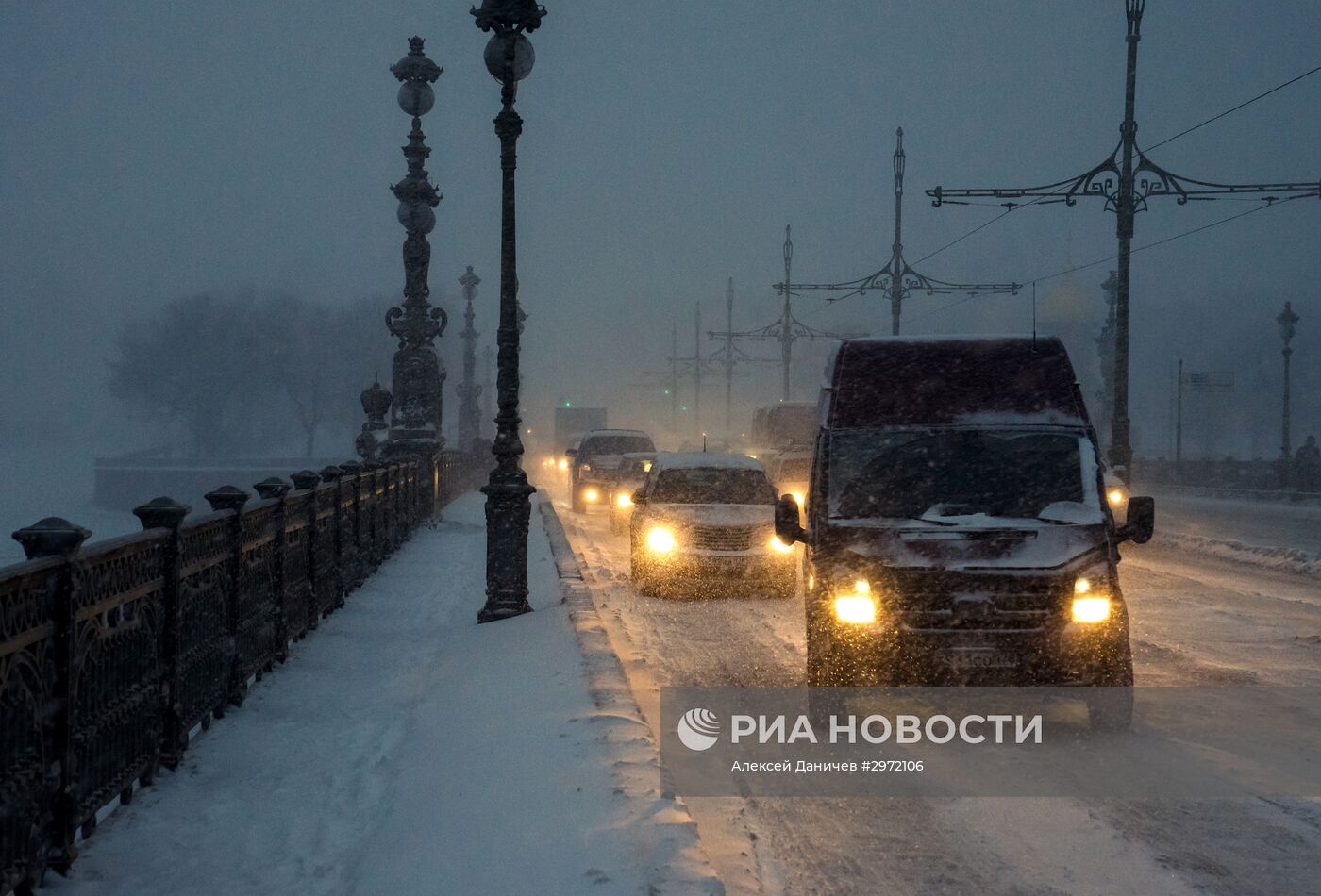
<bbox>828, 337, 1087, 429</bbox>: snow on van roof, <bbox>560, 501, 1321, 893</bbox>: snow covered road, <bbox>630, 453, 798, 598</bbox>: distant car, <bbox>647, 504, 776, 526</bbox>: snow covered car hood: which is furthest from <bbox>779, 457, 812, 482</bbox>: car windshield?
<bbox>560, 501, 1321, 893</bbox>: snow covered road

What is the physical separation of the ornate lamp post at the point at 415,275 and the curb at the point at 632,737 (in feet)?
50.8

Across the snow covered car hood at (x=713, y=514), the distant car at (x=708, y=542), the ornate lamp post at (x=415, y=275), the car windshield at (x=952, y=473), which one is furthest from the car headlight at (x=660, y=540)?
the ornate lamp post at (x=415, y=275)

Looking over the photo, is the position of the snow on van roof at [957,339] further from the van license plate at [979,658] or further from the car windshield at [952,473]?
the van license plate at [979,658]

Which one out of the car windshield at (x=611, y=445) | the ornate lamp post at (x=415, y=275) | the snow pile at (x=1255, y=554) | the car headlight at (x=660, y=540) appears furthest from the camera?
the car windshield at (x=611, y=445)

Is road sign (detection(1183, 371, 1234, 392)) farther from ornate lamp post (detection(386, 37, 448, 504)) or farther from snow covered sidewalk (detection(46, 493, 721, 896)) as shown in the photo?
snow covered sidewalk (detection(46, 493, 721, 896))

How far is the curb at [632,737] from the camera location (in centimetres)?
463

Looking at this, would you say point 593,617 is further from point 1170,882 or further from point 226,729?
point 1170,882

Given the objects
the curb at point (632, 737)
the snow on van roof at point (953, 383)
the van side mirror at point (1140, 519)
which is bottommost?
the curb at point (632, 737)

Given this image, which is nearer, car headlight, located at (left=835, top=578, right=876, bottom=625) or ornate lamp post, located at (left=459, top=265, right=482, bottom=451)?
car headlight, located at (left=835, top=578, right=876, bottom=625)

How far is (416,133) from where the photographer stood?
95.1 feet

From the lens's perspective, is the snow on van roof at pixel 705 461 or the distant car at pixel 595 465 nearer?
the snow on van roof at pixel 705 461

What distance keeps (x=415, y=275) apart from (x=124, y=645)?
23648mm

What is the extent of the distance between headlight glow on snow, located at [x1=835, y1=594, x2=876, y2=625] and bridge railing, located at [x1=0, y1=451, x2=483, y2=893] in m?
3.65

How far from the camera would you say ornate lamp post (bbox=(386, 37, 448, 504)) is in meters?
28.6
